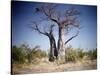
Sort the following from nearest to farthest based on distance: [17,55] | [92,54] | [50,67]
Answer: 1. [17,55]
2. [50,67]
3. [92,54]

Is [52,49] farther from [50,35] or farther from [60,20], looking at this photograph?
[60,20]

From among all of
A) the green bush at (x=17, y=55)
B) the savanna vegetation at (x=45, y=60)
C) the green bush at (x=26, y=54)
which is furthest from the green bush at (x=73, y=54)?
the green bush at (x=17, y=55)

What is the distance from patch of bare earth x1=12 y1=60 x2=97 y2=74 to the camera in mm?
2156

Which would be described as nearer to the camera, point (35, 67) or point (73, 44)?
point (35, 67)

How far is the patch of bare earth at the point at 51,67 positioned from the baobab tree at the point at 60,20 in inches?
5.4

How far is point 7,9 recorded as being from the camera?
2.05 meters

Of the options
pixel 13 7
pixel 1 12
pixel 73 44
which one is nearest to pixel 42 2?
pixel 13 7

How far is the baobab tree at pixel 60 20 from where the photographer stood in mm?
2260

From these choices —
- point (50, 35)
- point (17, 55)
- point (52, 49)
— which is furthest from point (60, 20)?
point (17, 55)

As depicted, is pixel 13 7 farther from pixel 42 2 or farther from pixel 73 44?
pixel 73 44

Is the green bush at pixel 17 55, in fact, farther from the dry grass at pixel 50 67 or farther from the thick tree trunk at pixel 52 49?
the thick tree trunk at pixel 52 49

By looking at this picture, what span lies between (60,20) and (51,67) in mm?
610

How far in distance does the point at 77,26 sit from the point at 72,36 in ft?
0.49

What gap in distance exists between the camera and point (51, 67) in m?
2.26
